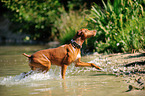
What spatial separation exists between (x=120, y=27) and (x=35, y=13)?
8.05 meters

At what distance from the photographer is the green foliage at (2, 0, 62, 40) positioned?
16875 mm

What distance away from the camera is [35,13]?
18281 mm

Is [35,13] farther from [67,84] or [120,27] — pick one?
[67,84]

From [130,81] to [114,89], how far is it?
2.84 feet

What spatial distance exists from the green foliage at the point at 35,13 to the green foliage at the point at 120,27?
18.2ft

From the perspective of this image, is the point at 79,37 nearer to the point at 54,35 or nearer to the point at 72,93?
the point at 72,93

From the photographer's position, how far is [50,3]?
1786cm

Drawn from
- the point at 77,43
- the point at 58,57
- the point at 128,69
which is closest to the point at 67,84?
the point at 58,57

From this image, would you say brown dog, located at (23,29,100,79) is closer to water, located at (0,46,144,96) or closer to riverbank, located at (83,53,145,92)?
water, located at (0,46,144,96)

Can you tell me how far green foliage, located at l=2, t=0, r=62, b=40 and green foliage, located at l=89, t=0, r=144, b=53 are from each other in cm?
556

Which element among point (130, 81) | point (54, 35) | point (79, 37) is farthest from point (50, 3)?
point (130, 81)

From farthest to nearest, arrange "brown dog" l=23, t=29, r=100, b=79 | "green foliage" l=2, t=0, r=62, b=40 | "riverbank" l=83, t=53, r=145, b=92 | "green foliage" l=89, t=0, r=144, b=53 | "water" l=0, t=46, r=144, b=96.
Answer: "green foliage" l=2, t=0, r=62, b=40
"green foliage" l=89, t=0, r=144, b=53
"brown dog" l=23, t=29, r=100, b=79
"riverbank" l=83, t=53, r=145, b=92
"water" l=0, t=46, r=144, b=96

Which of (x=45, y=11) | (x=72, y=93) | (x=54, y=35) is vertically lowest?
(x=72, y=93)

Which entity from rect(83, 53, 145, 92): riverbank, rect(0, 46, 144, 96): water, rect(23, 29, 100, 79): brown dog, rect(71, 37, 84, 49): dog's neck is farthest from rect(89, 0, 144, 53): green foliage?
rect(23, 29, 100, 79): brown dog
